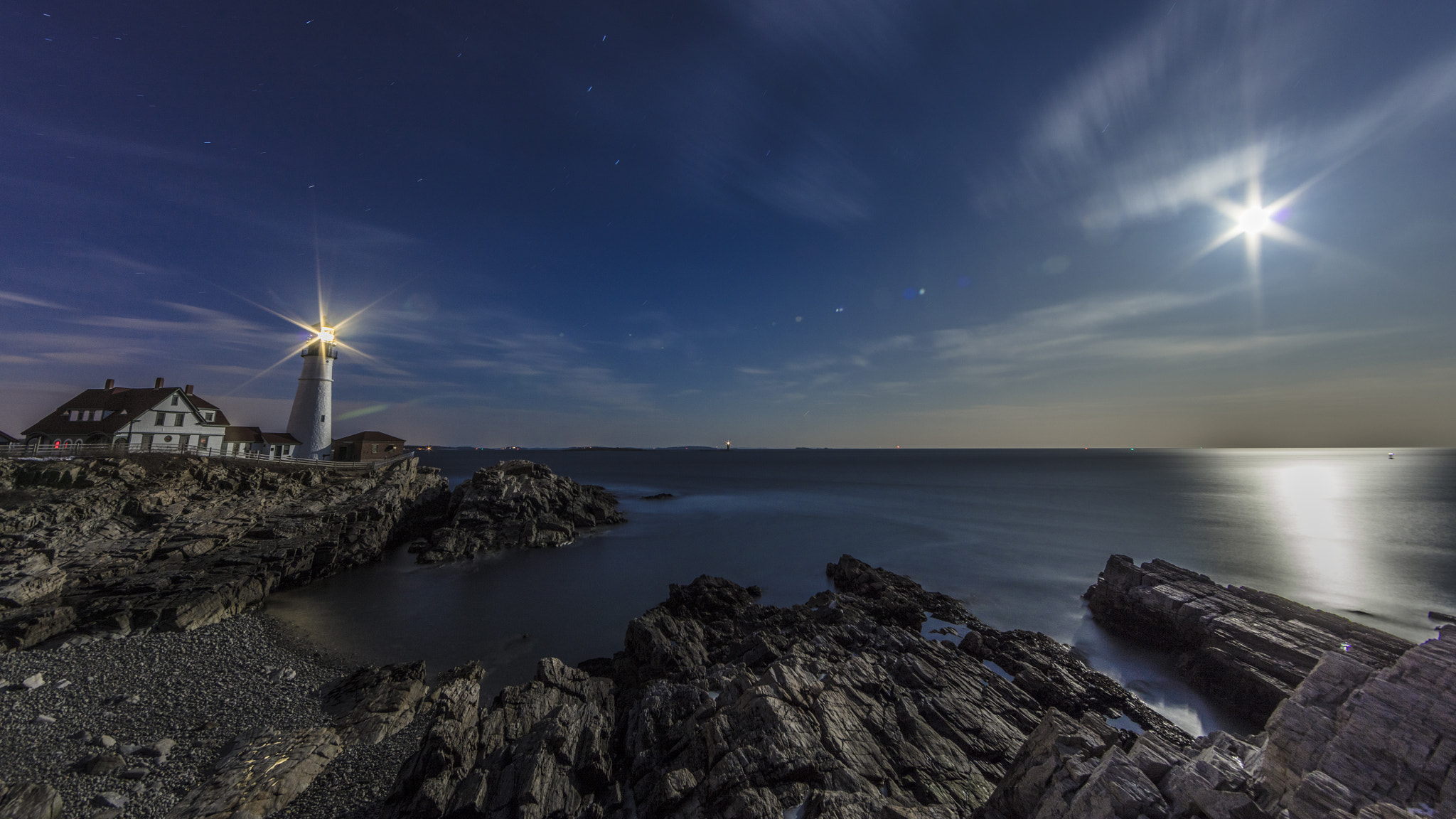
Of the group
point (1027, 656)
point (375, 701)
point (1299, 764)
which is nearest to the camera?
point (1299, 764)

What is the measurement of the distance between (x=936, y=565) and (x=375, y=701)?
35179 mm

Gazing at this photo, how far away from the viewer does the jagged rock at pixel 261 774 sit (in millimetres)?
9352

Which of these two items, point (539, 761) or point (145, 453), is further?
point (145, 453)

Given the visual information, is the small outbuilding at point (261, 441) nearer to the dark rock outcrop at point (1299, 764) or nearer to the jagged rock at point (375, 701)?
the jagged rock at point (375, 701)

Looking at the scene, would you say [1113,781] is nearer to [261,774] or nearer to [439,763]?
[439,763]

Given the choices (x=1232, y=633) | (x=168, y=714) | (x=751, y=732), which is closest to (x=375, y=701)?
(x=168, y=714)

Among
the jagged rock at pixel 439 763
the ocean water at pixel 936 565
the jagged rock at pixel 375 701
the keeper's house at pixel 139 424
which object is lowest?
the ocean water at pixel 936 565

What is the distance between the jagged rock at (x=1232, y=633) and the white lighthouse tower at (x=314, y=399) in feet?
222

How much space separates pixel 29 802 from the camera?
8.80m

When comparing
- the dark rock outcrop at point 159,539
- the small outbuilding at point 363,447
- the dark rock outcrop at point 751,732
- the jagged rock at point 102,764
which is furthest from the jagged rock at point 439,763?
the small outbuilding at point 363,447

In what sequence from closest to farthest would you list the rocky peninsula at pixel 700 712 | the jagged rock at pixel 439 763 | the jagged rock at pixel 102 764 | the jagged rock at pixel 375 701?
the rocky peninsula at pixel 700 712 → the jagged rock at pixel 439 763 → the jagged rock at pixel 102 764 → the jagged rock at pixel 375 701

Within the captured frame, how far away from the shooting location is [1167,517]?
2314 inches

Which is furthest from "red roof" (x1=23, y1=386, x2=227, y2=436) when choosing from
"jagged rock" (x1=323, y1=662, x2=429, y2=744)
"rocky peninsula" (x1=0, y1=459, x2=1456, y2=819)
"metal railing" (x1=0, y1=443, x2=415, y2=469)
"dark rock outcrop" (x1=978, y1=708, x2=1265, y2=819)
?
"dark rock outcrop" (x1=978, y1=708, x2=1265, y2=819)

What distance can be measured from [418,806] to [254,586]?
22.0 metres
